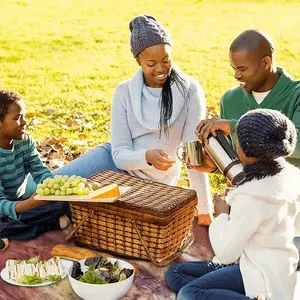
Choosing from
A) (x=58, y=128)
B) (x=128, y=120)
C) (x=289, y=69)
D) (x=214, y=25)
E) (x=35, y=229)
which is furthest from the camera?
(x=214, y=25)

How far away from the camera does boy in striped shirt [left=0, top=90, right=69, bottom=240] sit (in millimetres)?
3625

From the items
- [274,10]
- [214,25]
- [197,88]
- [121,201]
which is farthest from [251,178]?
[274,10]

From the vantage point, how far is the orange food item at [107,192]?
3.33 meters

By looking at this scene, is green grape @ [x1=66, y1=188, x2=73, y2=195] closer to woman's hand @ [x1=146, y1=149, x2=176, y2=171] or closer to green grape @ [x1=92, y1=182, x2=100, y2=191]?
green grape @ [x1=92, y1=182, x2=100, y2=191]

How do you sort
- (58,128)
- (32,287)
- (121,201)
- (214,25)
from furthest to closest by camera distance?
(214,25) < (58,128) < (121,201) < (32,287)

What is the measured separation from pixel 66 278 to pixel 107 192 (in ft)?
1.49

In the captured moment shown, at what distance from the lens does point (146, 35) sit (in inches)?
148

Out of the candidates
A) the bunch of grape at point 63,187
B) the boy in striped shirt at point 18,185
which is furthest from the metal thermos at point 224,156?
the boy in striped shirt at point 18,185

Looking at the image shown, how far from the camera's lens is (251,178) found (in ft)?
8.52

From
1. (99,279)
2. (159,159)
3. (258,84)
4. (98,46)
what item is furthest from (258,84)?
(98,46)

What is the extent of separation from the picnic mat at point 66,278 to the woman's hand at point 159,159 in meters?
0.45

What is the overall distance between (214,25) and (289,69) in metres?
2.56

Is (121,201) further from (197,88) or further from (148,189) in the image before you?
(197,88)

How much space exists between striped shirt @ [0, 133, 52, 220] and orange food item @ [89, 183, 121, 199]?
0.52m
